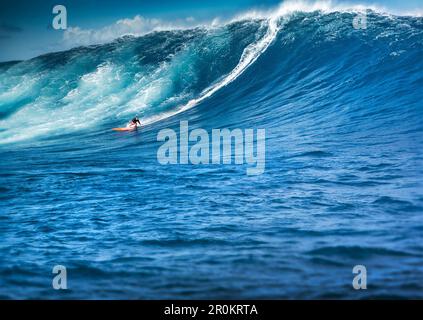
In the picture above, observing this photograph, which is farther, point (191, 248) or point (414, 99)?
point (414, 99)

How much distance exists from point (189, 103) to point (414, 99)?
6288 millimetres

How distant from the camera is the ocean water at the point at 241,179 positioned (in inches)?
147

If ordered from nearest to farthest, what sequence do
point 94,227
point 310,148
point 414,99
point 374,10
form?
point 94,227 → point 310,148 → point 414,99 → point 374,10

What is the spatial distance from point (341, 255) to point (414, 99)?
6834 millimetres

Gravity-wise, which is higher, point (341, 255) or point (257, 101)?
point (257, 101)

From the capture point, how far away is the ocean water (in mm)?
3732

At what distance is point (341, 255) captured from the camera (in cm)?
386

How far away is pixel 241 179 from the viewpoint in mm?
6465

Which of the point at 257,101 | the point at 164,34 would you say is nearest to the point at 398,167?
the point at 257,101

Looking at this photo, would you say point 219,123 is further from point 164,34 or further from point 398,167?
point 164,34
